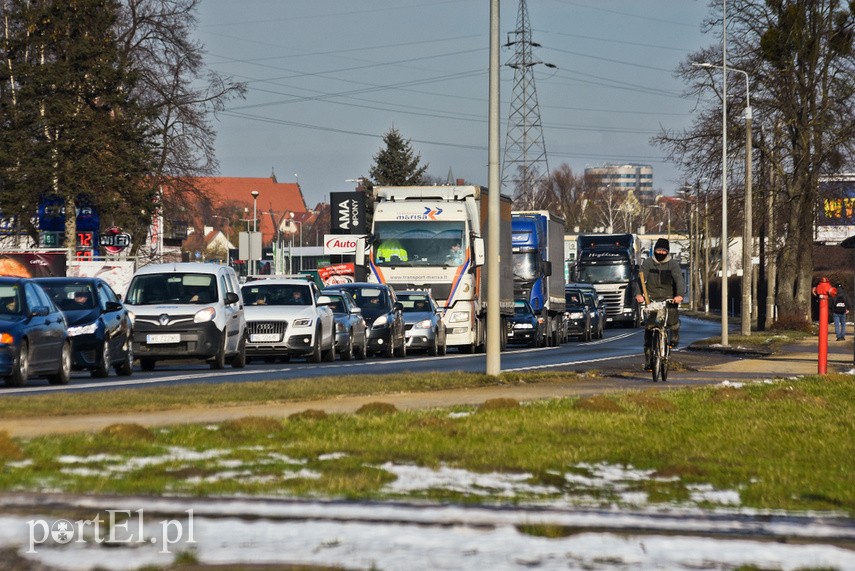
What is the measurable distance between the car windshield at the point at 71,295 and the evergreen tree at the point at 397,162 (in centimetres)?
8447

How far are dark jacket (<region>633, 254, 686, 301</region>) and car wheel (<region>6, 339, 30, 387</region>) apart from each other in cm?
846

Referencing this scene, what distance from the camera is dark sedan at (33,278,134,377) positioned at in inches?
930

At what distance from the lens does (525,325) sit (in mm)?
45469

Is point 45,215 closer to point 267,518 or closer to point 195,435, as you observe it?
point 195,435

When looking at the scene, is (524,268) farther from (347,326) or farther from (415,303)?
(347,326)

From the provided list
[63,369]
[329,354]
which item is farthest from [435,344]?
[63,369]

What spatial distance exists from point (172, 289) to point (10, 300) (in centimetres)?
688

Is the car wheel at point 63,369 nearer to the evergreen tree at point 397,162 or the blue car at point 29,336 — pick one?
the blue car at point 29,336

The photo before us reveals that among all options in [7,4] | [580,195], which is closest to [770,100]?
[7,4]

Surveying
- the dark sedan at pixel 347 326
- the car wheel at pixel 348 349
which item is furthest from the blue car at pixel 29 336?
the car wheel at pixel 348 349

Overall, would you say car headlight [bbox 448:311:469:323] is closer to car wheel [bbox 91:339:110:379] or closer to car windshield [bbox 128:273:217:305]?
car windshield [bbox 128:273:217:305]

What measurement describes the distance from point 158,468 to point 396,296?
27.7m

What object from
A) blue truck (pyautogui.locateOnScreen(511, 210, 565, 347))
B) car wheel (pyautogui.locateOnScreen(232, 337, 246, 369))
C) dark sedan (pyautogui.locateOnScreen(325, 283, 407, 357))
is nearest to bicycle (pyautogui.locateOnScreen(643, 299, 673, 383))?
car wheel (pyautogui.locateOnScreen(232, 337, 246, 369))

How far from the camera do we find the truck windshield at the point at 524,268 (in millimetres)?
46594
